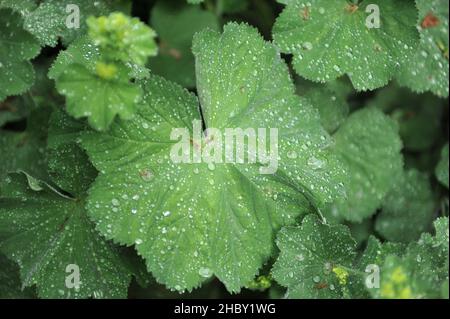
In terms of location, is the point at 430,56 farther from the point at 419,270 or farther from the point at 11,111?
the point at 11,111

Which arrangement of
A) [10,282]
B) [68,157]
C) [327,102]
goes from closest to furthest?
[68,157], [10,282], [327,102]

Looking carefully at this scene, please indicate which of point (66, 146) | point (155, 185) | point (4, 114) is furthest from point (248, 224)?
point (4, 114)

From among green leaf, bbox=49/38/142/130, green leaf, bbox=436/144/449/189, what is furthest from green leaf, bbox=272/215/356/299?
green leaf, bbox=436/144/449/189

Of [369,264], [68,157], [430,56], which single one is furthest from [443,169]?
[68,157]

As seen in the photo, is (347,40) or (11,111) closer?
(347,40)

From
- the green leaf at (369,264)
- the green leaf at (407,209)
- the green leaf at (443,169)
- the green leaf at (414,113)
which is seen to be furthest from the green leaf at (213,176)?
the green leaf at (414,113)
